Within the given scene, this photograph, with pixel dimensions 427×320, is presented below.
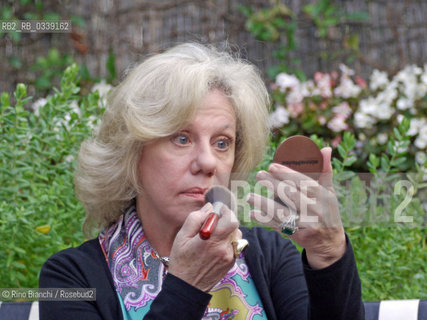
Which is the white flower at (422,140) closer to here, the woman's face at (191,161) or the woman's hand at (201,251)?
the woman's face at (191,161)

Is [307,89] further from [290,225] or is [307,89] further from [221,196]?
[290,225]

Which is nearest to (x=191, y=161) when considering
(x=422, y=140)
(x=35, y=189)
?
(x=35, y=189)

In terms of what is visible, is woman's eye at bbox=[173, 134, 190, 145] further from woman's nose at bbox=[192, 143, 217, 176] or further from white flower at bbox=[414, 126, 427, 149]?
white flower at bbox=[414, 126, 427, 149]

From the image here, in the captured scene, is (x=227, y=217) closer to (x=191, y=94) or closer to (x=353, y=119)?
(x=191, y=94)

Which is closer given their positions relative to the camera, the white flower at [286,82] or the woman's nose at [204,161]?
the woman's nose at [204,161]

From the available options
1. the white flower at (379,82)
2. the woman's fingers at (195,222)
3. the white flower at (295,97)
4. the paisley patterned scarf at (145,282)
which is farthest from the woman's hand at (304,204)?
the white flower at (379,82)

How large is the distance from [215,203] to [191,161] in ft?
0.72

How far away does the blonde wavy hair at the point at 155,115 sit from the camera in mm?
1725

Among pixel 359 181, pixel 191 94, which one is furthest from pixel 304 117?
pixel 191 94

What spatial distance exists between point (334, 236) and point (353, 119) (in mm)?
2874

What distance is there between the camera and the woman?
4.87 ft

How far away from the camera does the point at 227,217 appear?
4.72 ft

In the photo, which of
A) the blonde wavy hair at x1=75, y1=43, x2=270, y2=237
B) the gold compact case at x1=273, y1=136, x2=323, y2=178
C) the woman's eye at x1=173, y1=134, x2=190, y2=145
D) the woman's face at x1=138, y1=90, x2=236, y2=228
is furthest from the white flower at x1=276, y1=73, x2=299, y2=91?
the gold compact case at x1=273, y1=136, x2=323, y2=178

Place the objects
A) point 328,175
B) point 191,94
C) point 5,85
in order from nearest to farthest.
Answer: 1. point 328,175
2. point 191,94
3. point 5,85
